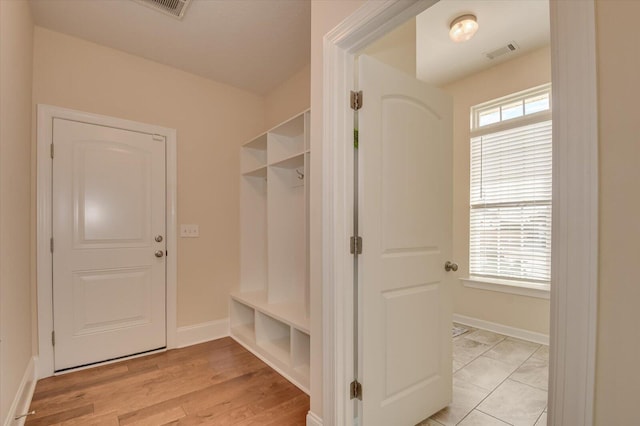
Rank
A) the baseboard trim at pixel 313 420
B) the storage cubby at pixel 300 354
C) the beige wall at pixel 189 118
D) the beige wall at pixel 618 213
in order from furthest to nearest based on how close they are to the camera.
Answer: the beige wall at pixel 189 118, the storage cubby at pixel 300 354, the baseboard trim at pixel 313 420, the beige wall at pixel 618 213

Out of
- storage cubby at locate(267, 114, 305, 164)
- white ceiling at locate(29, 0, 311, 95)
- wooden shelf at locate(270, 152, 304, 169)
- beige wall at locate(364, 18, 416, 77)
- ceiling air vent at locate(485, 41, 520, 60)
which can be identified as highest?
ceiling air vent at locate(485, 41, 520, 60)

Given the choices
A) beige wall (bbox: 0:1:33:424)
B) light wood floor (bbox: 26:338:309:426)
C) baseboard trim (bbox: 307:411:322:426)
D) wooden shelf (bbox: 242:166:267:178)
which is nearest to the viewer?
beige wall (bbox: 0:1:33:424)

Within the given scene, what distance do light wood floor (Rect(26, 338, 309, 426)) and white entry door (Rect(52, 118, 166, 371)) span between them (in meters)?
0.26

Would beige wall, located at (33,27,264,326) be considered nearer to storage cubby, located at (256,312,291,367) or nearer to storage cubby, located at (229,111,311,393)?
storage cubby, located at (229,111,311,393)

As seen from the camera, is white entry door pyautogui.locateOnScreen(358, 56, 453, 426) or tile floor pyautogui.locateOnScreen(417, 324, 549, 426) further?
tile floor pyautogui.locateOnScreen(417, 324, 549, 426)

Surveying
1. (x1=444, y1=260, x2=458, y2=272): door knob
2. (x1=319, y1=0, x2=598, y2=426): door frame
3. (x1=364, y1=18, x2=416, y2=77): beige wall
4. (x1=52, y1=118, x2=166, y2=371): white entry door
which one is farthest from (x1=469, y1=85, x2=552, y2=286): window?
(x1=52, y1=118, x2=166, y2=371): white entry door

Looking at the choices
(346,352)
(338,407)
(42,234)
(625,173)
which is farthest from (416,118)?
(42,234)

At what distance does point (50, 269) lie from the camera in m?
2.36

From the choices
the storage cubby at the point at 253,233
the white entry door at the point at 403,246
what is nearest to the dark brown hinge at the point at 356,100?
the white entry door at the point at 403,246

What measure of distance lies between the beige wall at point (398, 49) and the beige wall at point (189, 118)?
200 centimetres

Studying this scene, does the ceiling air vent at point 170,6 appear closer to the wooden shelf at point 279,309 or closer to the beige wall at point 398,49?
the beige wall at point 398,49

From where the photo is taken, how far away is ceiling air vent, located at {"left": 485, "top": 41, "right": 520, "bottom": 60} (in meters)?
2.86

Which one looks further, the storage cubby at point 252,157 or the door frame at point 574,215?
the storage cubby at point 252,157

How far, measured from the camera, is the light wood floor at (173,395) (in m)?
1.84
